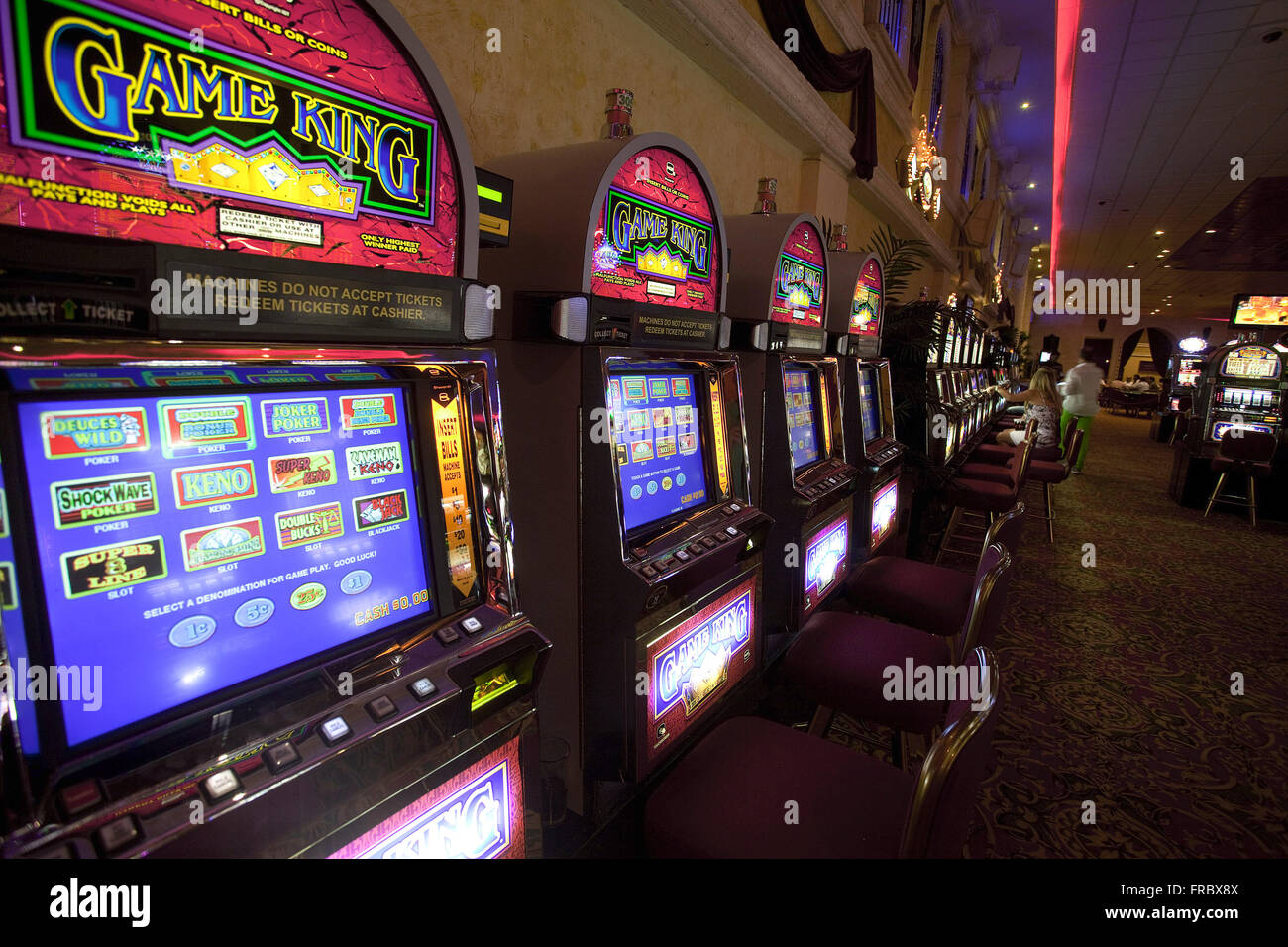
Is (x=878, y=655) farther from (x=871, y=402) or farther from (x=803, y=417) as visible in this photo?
(x=871, y=402)

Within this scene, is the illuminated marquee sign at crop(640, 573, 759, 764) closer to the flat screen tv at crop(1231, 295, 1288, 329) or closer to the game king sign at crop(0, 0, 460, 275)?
the game king sign at crop(0, 0, 460, 275)

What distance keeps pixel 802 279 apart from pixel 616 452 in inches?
59.5

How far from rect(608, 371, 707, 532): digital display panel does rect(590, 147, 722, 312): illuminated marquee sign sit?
0.73ft

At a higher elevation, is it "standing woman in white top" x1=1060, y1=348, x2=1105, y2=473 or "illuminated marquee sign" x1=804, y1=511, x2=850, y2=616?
"standing woman in white top" x1=1060, y1=348, x2=1105, y2=473

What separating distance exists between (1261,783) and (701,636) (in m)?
2.43

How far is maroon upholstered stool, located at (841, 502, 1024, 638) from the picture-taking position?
238cm

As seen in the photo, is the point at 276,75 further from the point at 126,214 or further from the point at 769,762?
the point at 769,762

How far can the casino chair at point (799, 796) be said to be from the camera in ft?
3.41

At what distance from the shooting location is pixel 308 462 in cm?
94

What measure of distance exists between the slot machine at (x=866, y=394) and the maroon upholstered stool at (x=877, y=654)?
0.99 meters

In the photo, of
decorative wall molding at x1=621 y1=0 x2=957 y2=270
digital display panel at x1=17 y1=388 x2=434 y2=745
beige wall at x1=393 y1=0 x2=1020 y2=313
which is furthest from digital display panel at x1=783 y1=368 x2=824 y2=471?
digital display panel at x1=17 y1=388 x2=434 y2=745

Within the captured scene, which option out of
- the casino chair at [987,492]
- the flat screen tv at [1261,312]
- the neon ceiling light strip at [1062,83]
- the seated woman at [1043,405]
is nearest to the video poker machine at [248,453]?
the casino chair at [987,492]

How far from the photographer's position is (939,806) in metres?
0.92

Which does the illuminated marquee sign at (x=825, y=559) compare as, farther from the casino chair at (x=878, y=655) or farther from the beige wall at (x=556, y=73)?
the beige wall at (x=556, y=73)
